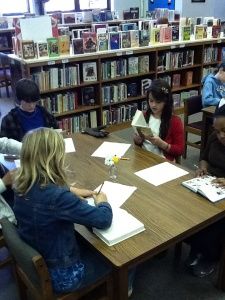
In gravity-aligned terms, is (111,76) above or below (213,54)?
below

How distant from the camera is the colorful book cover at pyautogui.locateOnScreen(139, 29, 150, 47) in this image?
4.42 meters

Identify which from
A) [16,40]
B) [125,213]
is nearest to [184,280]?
[125,213]

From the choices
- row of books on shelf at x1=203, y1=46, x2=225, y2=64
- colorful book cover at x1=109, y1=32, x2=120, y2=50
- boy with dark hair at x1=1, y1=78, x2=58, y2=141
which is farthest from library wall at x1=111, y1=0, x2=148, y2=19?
boy with dark hair at x1=1, y1=78, x2=58, y2=141

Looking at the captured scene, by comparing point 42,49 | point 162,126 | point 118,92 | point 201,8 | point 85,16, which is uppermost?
point 201,8

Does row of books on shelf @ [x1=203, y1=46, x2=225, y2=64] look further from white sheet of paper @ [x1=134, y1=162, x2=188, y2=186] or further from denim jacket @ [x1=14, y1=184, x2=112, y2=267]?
denim jacket @ [x1=14, y1=184, x2=112, y2=267]

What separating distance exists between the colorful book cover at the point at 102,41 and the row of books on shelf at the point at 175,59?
90 centimetres

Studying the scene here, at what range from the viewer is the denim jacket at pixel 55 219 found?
1.33 meters

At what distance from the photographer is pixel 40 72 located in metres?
3.87

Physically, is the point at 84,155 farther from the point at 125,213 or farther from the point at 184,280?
the point at 184,280

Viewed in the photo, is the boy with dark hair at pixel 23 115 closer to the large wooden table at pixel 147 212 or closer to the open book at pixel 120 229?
the large wooden table at pixel 147 212

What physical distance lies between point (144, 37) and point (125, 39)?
29cm

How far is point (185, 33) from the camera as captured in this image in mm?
4844

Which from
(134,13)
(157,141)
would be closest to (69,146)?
(157,141)

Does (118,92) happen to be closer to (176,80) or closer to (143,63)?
(143,63)
